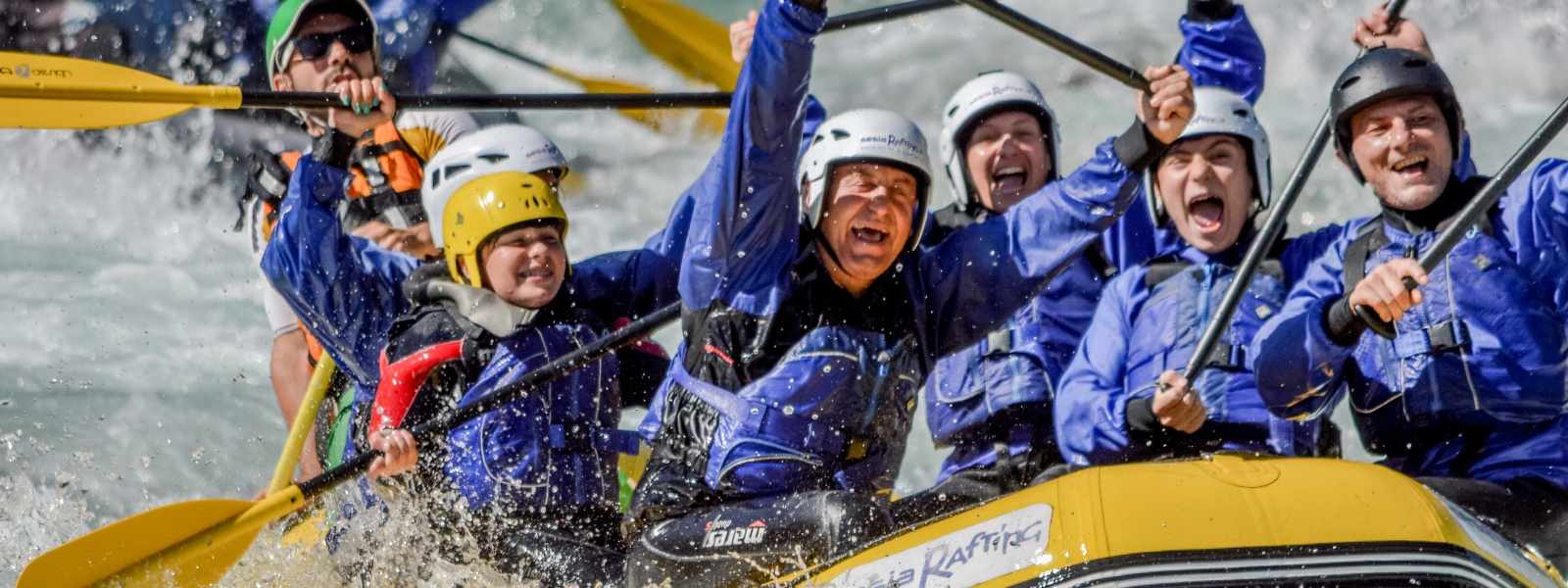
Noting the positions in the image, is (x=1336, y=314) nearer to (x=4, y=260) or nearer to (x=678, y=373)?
(x=678, y=373)

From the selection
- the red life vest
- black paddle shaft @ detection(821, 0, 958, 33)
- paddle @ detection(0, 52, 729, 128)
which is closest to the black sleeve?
the red life vest

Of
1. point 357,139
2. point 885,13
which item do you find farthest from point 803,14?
point 357,139

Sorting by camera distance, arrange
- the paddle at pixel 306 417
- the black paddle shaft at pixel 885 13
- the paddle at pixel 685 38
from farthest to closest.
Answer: the paddle at pixel 685 38 → the black paddle shaft at pixel 885 13 → the paddle at pixel 306 417

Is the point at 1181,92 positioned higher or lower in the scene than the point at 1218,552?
higher

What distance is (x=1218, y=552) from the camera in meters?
2.64

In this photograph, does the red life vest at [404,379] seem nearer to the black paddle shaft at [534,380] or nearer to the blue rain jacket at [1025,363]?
the black paddle shaft at [534,380]

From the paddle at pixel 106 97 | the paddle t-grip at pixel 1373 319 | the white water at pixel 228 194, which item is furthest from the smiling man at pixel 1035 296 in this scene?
the white water at pixel 228 194

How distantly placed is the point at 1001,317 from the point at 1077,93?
5897mm

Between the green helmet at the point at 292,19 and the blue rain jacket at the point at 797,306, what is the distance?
2208mm

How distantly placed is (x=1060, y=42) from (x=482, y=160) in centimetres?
153

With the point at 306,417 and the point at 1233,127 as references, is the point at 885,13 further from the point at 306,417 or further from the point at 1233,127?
the point at 306,417

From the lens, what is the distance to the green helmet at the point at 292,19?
521 cm

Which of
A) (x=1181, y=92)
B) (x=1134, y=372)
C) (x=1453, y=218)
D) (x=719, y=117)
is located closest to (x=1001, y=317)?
(x=1134, y=372)

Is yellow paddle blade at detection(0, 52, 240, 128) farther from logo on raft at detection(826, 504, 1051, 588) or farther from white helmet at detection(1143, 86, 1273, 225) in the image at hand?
logo on raft at detection(826, 504, 1051, 588)
